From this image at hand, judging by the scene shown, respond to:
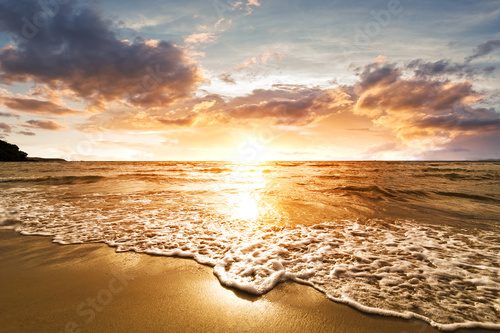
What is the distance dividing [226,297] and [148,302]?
1040mm

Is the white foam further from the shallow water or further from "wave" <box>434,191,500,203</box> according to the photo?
"wave" <box>434,191,500,203</box>

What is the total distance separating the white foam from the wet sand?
270 mm

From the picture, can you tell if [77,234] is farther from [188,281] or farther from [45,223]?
[188,281]

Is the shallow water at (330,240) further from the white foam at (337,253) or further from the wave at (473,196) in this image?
the wave at (473,196)

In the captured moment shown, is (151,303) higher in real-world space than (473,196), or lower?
lower

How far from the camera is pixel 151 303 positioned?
3.55 meters

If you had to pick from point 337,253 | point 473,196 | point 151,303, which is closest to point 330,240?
point 337,253

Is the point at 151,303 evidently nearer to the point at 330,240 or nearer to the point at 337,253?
the point at 337,253

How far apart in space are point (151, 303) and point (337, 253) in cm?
352

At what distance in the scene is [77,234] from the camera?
259 inches

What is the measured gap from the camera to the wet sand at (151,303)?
10.2ft

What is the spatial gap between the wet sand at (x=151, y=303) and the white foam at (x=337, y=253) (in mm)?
270

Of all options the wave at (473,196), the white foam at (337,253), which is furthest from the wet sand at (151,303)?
the wave at (473,196)

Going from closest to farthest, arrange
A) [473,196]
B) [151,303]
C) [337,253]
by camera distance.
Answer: [151,303] → [337,253] → [473,196]
